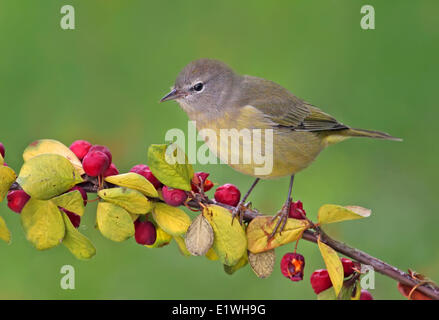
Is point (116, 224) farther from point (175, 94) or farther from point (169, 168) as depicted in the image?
point (175, 94)

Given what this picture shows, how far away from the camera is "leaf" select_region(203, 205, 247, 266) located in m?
1.63

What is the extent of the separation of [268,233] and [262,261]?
96 millimetres

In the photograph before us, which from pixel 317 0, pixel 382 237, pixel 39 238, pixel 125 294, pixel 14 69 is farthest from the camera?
pixel 317 0

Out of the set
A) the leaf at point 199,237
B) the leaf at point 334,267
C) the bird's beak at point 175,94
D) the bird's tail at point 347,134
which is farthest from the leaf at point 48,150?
the bird's tail at point 347,134

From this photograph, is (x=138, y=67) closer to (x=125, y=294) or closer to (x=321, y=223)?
(x=125, y=294)

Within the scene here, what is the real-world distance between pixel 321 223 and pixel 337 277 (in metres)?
0.15

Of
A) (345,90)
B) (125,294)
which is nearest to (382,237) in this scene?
(345,90)

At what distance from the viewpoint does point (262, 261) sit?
170 cm

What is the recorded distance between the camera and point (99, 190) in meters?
1.65

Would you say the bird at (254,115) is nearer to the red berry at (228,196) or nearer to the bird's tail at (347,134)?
the bird's tail at (347,134)

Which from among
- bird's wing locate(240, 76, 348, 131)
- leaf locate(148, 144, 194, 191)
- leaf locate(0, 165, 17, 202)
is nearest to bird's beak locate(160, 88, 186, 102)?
bird's wing locate(240, 76, 348, 131)

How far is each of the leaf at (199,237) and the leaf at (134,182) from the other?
0.14 meters

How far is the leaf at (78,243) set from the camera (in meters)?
1.62

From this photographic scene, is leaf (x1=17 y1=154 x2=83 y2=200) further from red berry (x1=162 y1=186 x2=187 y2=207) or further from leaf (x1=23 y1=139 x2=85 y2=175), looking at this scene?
red berry (x1=162 y1=186 x2=187 y2=207)
